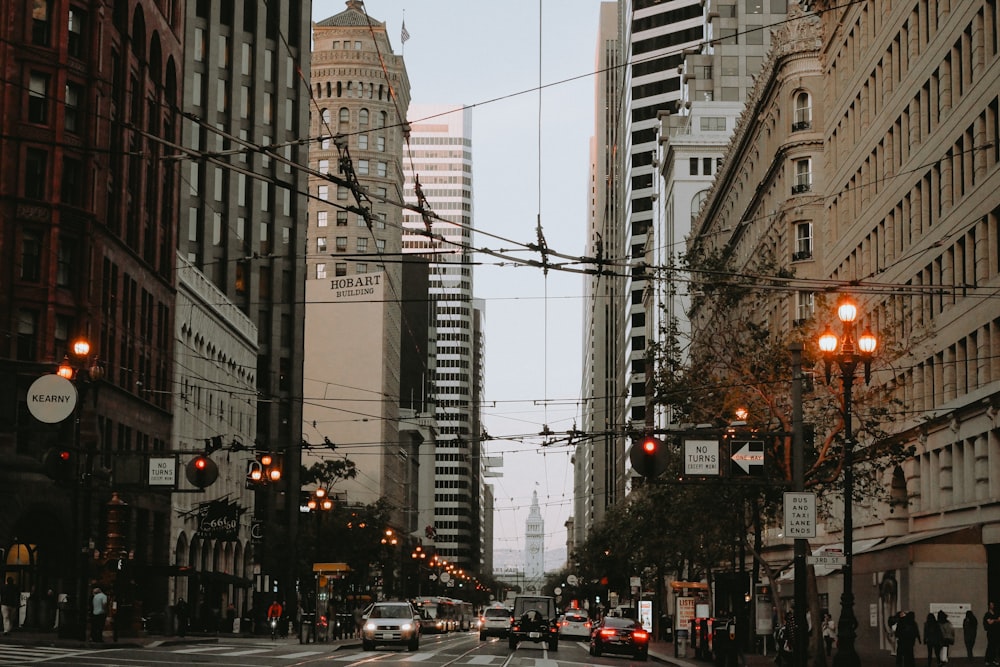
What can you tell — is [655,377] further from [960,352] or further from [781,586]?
[781,586]

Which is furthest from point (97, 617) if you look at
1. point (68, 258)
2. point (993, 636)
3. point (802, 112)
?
point (802, 112)

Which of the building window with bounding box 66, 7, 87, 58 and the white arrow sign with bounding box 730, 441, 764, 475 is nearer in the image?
the white arrow sign with bounding box 730, 441, 764, 475

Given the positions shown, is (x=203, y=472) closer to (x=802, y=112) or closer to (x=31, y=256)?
(x=31, y=256)

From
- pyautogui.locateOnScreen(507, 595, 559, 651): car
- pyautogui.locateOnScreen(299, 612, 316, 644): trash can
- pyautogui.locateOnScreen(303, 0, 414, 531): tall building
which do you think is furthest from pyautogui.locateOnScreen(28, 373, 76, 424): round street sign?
pyautogui.locateOnScreen(303, 0, 414, 531): tall building

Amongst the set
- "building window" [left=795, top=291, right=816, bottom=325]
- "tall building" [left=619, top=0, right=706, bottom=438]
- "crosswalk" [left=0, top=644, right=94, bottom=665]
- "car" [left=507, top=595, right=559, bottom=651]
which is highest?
"tall building" [left=619, top=0, right=706, bottom=438]

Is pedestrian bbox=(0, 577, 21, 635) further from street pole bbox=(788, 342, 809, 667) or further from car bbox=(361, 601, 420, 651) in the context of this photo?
street pole bbox=(788, 342, 809, 667)

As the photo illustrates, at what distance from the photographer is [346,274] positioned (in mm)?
171000

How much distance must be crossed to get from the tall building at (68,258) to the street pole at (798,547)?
84.0ft

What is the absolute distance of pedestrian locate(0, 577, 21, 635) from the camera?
49.5 meters

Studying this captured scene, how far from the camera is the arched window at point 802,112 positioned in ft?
237

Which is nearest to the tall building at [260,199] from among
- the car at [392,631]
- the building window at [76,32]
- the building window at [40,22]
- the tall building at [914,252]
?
A: the building window at [76,32]

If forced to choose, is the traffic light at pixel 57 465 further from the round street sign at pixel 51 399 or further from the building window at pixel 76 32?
the building window at pixel 76 32

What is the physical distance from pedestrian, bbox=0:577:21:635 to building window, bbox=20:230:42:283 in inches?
488

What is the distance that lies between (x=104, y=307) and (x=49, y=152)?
7.60 m
